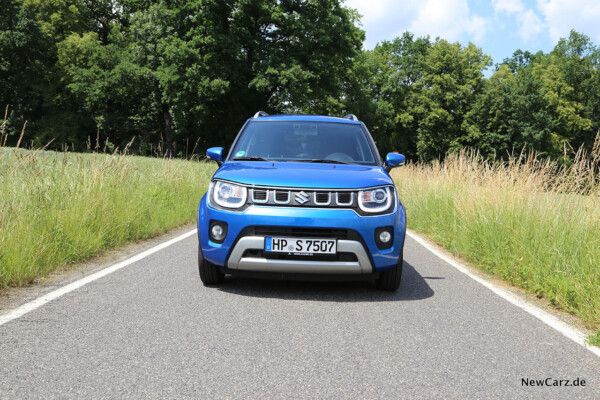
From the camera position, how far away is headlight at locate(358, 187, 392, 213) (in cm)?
479

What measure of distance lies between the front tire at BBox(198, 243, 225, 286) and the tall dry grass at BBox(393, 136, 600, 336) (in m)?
3.14

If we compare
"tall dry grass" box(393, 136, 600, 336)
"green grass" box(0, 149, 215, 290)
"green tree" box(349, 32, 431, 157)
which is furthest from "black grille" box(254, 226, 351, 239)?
"green tree" box(349, 32, 431, 157)

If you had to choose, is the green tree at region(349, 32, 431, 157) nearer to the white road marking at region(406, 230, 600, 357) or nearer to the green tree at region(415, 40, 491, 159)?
the green tree at region(415, 40, 491, 159)

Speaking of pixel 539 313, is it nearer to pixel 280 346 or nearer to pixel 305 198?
pixel 305 198

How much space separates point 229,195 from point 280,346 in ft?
5.86

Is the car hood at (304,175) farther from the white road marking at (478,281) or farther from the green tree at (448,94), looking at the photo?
the green tree at (448,94)

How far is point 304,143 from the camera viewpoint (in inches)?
237

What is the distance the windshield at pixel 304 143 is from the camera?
5.85 metres

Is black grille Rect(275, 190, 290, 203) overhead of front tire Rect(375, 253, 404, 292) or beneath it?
overhead

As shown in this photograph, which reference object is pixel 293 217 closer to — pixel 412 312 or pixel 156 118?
pixel 412 312

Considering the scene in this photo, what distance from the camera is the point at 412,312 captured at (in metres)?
4.48

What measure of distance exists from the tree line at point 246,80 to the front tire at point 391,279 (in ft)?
25.4

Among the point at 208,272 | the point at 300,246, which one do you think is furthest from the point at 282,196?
the point at 208,272

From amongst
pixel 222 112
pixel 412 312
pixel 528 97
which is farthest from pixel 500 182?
pixel 528 97
